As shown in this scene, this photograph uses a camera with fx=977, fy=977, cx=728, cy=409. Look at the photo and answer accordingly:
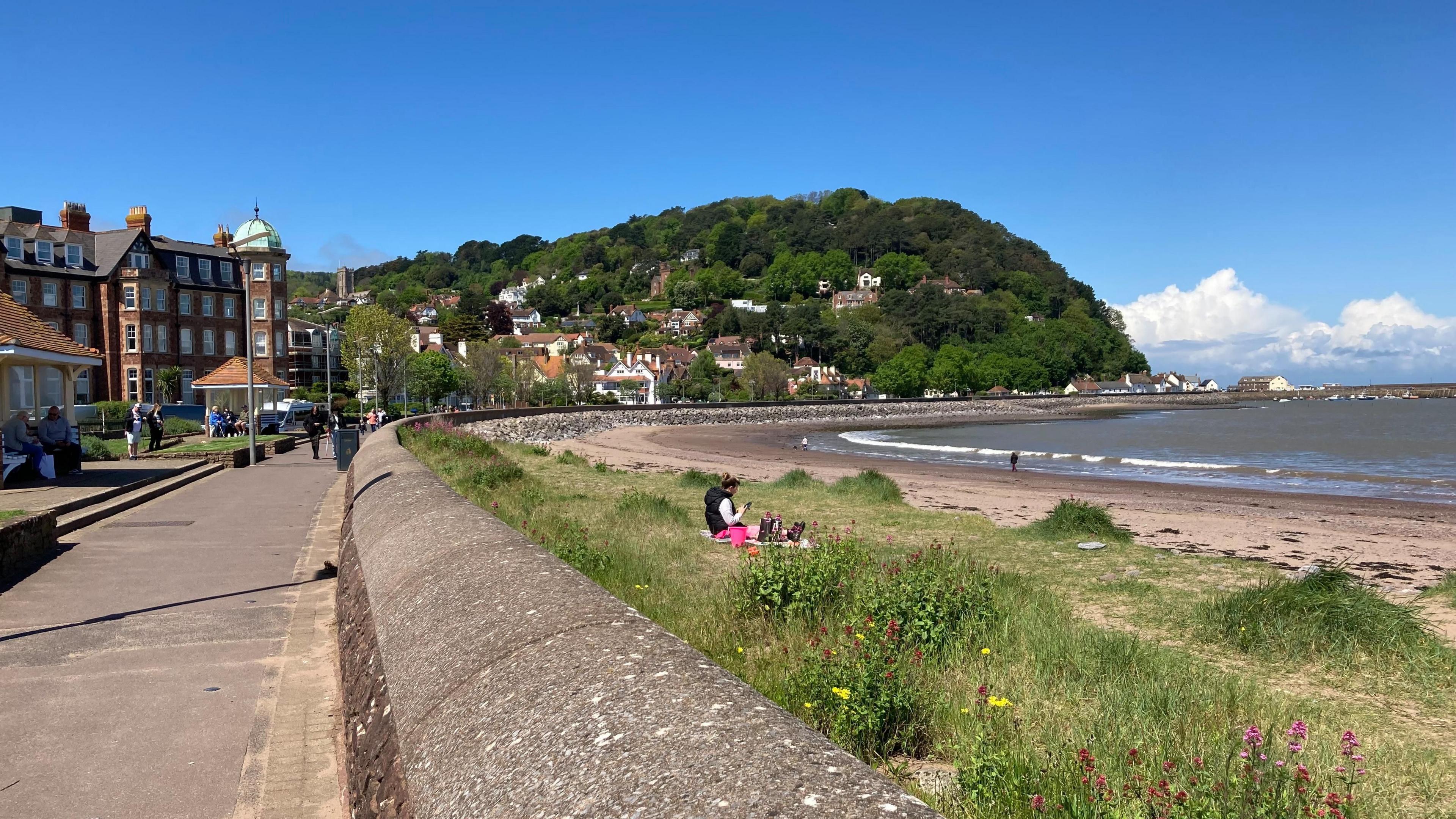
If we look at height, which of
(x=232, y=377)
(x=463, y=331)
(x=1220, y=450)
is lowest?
(x=1220, y=450)

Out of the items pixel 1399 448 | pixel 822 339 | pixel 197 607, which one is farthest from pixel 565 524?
pixel 822 339

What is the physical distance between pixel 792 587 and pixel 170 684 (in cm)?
427

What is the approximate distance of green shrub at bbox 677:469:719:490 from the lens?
24109 millimetres

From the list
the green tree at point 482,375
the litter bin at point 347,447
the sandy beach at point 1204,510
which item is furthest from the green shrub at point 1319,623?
the green tree at point 482,375

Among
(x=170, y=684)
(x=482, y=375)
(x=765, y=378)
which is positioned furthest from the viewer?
A: (x=765, y=378)

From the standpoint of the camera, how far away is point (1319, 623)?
834 centimetres

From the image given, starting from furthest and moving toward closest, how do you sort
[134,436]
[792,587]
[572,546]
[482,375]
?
[482,375] < [134,436] < [572,546] < [792,587]

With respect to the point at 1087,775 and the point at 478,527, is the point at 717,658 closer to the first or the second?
the point at 478,527

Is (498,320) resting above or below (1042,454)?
above

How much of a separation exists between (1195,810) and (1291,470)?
42.5 meters

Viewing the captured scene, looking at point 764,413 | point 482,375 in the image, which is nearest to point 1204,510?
point 482,375

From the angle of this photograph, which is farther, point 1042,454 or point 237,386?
point 1042,454

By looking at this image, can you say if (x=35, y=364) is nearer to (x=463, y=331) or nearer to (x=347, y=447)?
(x=347, y=447)

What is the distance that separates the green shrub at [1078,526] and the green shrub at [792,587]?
31.0 ft
